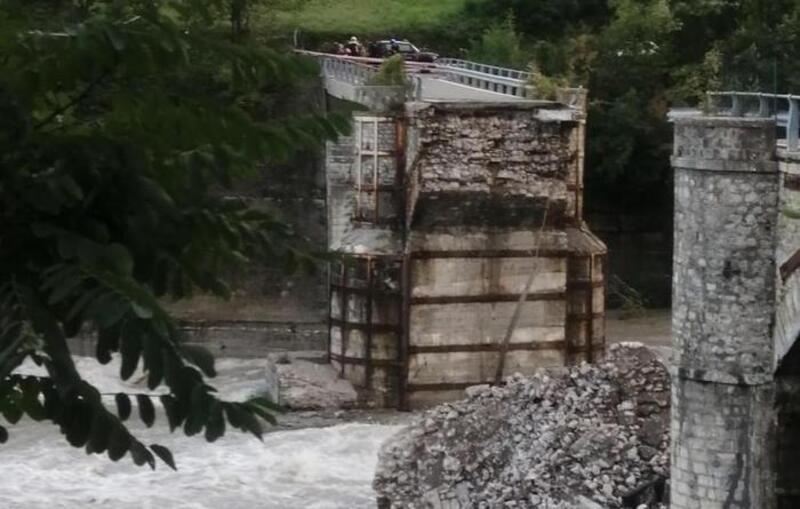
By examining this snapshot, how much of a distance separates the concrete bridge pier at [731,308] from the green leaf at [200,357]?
560 inches

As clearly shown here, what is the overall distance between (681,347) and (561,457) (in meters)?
3.09

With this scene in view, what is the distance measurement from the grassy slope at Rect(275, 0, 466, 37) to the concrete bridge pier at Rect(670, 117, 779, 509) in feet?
121

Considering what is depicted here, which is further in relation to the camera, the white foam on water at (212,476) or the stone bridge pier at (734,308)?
the white foam on water at (212,476)

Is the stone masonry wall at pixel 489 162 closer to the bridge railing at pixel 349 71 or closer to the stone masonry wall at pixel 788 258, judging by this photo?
the bridge railing at pixel 349 71

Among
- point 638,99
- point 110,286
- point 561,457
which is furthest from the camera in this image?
point 638,99

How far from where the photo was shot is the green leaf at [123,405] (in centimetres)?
436

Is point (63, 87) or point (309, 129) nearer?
point (63, 87)

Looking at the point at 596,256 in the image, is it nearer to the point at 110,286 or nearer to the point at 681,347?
the point at 681,347

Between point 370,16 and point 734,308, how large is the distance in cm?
4045

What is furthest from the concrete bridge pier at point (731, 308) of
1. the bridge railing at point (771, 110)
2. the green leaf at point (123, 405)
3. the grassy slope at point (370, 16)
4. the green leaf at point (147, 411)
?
the grassy slope at point (370, 16)

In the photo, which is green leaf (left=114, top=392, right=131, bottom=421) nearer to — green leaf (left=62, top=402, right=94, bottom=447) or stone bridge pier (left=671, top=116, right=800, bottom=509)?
green leaf (left=62, top=402, right=94, bottom=447)

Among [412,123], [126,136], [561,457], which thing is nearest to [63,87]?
[126,136]

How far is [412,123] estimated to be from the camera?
32.5 m

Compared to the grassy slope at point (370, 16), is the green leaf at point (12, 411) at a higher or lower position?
lower
